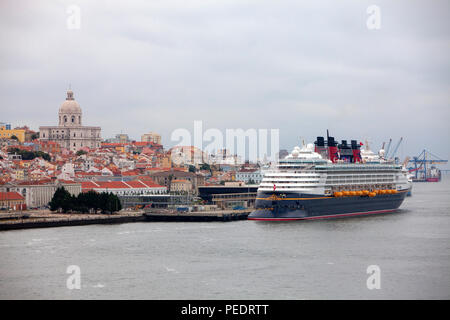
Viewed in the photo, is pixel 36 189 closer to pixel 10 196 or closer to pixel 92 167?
pixel 10 196

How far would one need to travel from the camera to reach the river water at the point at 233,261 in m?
21.8

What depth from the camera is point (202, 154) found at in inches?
3873

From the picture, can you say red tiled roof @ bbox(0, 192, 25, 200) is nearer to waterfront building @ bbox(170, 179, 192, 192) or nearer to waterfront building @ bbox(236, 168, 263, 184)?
waterfront building @ bbox(170, 179, 192, 192)

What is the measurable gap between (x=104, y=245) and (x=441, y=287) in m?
13.8

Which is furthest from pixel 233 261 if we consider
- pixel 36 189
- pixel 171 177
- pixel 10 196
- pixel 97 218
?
pixel 171 177

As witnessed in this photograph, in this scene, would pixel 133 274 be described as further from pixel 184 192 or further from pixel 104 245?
pixel 184 192

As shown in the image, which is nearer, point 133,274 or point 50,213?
point 133,274

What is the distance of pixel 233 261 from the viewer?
26234mm

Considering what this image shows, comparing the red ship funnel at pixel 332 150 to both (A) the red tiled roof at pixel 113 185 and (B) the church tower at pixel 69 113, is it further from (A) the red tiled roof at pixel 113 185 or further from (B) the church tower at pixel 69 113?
(B) the church tower at pixel 69 113

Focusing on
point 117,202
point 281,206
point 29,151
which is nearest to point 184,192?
point 117,202

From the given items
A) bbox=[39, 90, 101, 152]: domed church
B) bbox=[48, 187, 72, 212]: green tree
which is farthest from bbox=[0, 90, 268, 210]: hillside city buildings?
bbox=[48, 187, 72, 212]: green tree

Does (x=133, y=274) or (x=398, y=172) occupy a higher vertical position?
(x=398, y=172)

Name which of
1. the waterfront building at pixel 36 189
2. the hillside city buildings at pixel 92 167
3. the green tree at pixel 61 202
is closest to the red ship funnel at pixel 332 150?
the hillside city buildings at pixel 92 167

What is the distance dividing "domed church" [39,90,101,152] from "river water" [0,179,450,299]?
61.5 m
